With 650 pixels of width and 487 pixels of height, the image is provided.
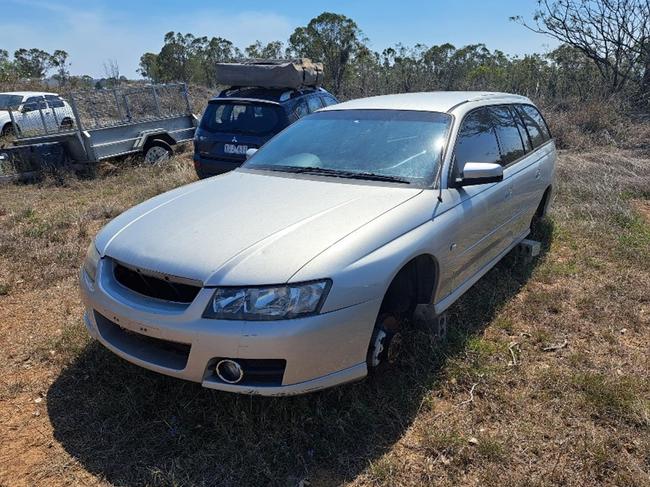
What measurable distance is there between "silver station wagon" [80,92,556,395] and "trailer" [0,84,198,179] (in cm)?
629

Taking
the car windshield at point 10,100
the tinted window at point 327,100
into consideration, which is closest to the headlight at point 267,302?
the tinted window at point 327,100

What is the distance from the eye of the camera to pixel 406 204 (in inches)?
111

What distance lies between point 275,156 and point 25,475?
2.48 m

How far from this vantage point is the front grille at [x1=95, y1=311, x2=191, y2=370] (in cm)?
247

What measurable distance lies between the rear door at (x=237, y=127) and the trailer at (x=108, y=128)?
112 inches

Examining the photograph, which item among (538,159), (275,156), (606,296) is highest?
(275,156)

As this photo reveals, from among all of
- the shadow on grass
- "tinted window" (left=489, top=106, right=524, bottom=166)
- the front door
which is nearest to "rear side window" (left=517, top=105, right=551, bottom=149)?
"tinted window" (left=489, top=106, right=524, bottom=166)

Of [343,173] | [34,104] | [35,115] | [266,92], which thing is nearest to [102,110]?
[34,104]

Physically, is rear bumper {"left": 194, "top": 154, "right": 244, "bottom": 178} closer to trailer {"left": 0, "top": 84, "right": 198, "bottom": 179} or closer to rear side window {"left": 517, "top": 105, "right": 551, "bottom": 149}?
trailer {"left": 0, "top": 84, "right": 198, "bottom": 179}

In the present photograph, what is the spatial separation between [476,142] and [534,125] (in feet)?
5.11

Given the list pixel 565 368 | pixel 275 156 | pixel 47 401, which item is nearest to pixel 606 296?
pixel 565 368

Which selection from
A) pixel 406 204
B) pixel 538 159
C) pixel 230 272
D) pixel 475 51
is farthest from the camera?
pixel 475 51

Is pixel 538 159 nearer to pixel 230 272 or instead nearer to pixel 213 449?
pixel 230 272

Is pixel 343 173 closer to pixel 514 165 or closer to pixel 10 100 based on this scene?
pixel 514 165
